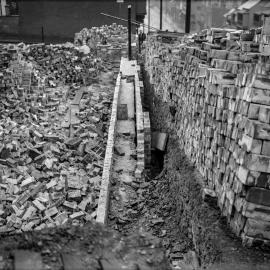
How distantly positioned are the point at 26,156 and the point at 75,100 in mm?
6259

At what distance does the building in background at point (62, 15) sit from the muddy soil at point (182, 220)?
82.5 feet

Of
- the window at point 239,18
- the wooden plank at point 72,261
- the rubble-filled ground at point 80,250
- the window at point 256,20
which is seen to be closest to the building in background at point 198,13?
the window at point 239,18

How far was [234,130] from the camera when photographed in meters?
5.00

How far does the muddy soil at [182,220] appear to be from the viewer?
15.7ft

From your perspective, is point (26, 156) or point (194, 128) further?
point (26, 156)

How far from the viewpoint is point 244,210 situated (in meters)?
4.64

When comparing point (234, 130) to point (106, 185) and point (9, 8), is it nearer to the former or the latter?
point (106, 185)

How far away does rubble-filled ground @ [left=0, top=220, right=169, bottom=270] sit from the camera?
3441mm

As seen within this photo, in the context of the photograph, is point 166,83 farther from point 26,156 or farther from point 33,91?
point 33,91

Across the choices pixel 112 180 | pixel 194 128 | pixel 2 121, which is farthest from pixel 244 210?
pixel 2 121

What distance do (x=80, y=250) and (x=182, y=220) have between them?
3.31 meters

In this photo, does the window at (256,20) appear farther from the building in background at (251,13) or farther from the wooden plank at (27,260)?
the wooden plank at (27,260)

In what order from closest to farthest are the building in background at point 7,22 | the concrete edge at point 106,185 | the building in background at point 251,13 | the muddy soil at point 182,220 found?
the muddy soil at point 182,220, the concrete edge at point 106,185, the building in background at point 7,22, the building in background at point 251,13

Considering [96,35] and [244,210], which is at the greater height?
[96,35]
